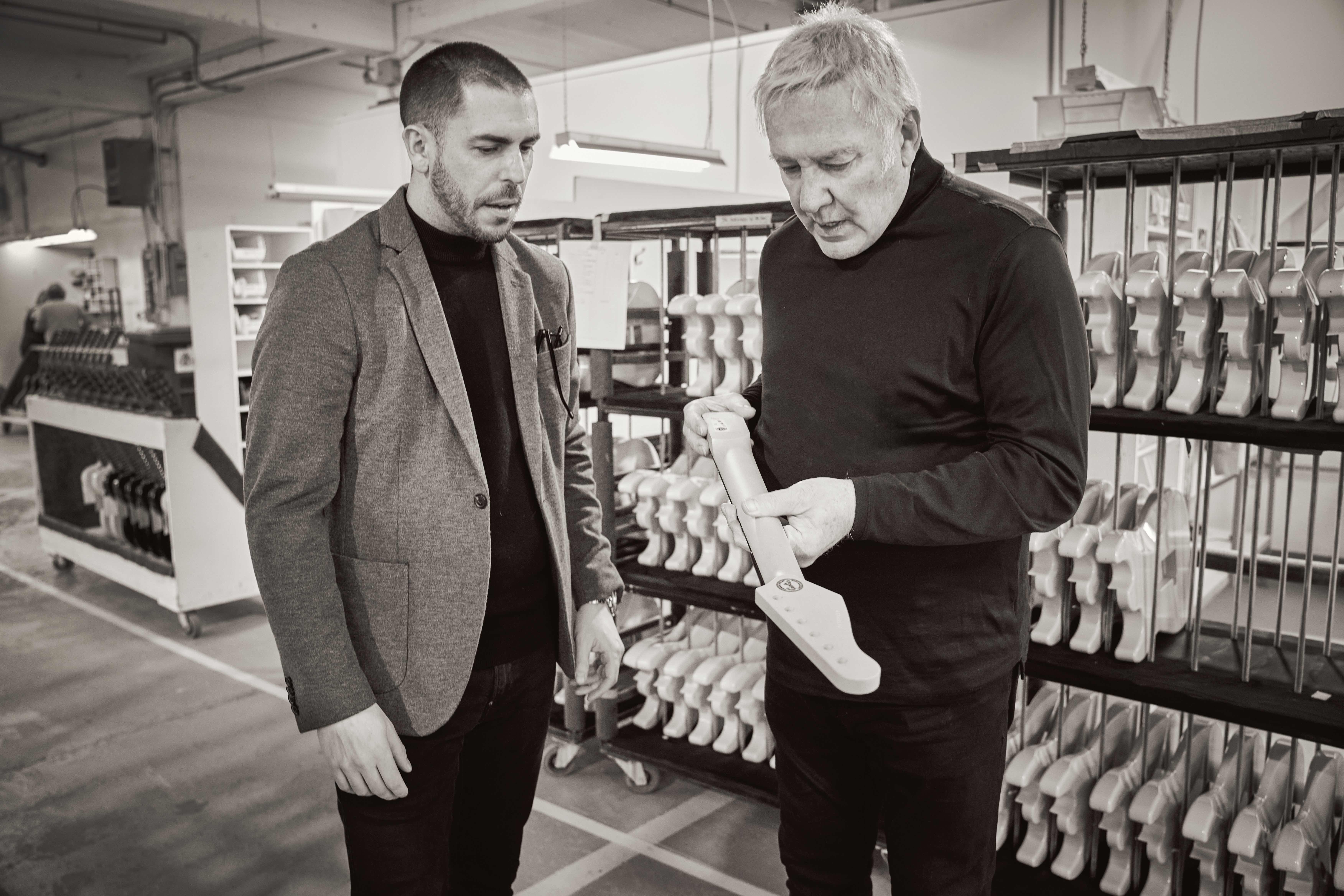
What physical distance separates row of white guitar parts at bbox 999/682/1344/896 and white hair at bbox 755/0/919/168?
1.78 m

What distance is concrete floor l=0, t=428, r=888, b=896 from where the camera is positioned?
301cm

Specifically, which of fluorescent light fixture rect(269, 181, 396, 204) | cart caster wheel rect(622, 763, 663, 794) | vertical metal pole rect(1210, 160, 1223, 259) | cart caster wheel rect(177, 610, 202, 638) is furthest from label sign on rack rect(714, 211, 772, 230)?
fluorescent light fixture rect(269, 181, 396, 204)

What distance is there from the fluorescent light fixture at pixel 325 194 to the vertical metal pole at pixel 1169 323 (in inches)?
210

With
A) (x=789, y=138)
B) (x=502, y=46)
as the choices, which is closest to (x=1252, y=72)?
(x=789, y=138)

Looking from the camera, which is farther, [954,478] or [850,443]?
[850,443]

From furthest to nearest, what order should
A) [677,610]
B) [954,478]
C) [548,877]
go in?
[677,610] → [548,877] → [954,478]

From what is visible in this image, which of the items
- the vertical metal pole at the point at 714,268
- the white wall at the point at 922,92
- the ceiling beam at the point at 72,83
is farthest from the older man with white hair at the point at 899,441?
the ceiling beam at the point at 72,83

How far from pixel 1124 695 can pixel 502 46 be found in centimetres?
998

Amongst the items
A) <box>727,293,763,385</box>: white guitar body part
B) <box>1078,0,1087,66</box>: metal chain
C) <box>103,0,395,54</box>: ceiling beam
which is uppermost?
<box>103,0,395,54</box>: ceiling beam

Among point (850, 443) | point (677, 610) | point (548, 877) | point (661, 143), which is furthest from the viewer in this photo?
point (661, 143)

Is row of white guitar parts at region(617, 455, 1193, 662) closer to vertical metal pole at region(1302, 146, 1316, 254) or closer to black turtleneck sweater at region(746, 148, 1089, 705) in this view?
vertical metal pole at region(1302, 146, 1316, 254)

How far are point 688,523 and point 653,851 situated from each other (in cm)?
105

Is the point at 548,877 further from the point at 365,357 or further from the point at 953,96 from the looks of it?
the point at 953,96

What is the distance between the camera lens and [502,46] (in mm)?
10555
